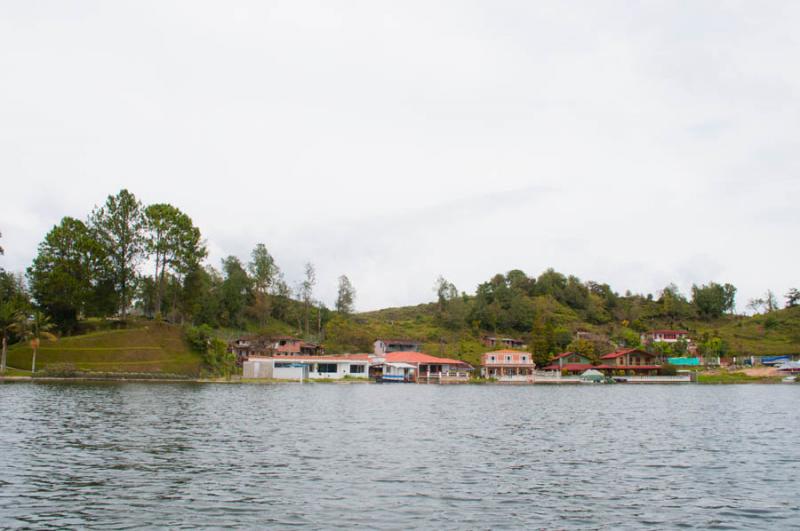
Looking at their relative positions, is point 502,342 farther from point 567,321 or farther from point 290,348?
point 290,348

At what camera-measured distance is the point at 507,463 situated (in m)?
25.8

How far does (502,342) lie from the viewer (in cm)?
14162

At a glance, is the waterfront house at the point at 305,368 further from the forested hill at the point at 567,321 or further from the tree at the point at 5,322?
the tree at the point at 5,322

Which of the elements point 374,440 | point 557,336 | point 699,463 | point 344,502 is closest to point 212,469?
point 344,502

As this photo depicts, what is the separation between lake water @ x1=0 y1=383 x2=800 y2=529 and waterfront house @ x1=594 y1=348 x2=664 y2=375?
76762mm

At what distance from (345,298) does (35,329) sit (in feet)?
275

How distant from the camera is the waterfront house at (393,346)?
424 ft

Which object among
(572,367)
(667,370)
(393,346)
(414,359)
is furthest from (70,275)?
(667,370)

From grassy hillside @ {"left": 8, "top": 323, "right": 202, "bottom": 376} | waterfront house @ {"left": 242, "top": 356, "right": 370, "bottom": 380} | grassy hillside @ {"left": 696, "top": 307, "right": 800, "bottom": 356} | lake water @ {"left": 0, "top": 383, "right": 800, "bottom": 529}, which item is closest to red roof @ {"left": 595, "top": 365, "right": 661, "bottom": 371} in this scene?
grassy hillside @ {"left": 696, "top": 307, "right": 800, "bottom": 356}

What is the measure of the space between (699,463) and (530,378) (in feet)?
287

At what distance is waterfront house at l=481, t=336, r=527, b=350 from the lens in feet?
458

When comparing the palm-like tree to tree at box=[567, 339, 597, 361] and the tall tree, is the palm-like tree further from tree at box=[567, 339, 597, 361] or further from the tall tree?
tree at box=[567, 339, 597, 361]

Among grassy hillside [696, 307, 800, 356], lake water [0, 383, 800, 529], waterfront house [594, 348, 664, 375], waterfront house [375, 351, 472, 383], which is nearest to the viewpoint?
lake water [0, 383, 800, 529]

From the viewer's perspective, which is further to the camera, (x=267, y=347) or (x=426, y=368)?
(x=267, y=347)
